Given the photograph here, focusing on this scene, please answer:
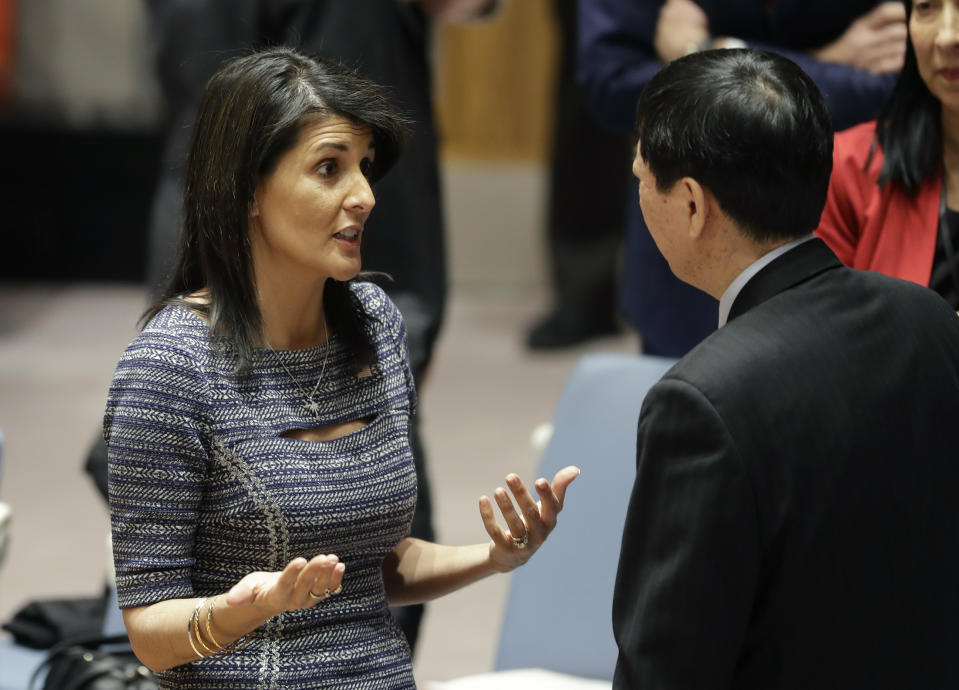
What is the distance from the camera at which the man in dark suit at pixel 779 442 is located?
1.30m

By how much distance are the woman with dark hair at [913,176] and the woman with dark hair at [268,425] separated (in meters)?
0.65

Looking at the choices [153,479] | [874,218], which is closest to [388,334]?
[153,479]

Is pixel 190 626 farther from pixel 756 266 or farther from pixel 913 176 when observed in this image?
pixel 913 176

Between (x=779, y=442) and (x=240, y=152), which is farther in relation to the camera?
(x=240, y=152)

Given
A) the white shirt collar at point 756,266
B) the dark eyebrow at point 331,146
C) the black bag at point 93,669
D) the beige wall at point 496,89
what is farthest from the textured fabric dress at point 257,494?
the beige wall at point 496,89

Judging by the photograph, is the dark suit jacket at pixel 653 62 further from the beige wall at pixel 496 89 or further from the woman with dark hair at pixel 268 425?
the beige wall at pixel 496 89

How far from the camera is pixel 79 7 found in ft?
22.0

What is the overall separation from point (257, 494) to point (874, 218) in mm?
973

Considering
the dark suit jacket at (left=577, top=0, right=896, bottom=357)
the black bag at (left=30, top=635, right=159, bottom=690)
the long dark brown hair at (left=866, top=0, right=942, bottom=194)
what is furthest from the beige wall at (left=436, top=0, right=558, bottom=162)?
the black bag at (left=30, top=635, right=159, bottom=690)

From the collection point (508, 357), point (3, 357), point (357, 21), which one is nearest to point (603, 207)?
point (508, 357)

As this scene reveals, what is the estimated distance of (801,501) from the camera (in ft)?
4.32

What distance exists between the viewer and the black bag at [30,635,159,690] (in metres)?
2.13

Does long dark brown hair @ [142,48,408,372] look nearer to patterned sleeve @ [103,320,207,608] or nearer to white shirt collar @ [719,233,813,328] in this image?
patterned sleeve @ [103,320,207,608]

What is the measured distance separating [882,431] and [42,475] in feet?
12.0
